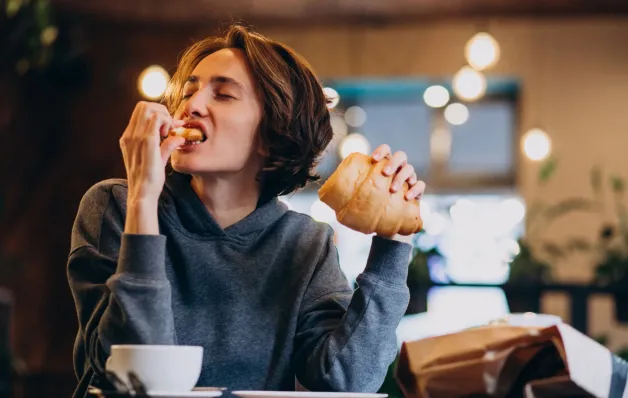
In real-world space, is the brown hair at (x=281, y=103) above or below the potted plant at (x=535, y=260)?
above

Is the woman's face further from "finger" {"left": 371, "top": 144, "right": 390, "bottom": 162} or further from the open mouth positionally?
"finger" {"left": 371, "top": 144, "right": 390, "bottom": 162}

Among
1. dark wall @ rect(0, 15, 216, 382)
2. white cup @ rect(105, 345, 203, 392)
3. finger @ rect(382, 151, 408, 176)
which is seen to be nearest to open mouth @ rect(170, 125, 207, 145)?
finger @ rect(382, 151, 408, 176)

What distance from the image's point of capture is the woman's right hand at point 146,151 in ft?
5.49

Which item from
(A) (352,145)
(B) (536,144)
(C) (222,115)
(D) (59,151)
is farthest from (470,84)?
(C) (222,115)

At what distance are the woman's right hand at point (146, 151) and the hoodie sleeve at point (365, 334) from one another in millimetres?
404

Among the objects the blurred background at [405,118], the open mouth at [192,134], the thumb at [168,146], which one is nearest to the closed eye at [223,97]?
the open mouth at [192,134]

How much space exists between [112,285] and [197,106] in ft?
1.53

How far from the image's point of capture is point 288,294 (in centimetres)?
196

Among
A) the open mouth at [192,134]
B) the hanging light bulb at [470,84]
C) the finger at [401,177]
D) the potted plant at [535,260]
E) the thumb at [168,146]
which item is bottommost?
the potted plant at [535,260]

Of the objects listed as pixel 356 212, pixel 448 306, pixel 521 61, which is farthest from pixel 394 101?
pixel 356 212

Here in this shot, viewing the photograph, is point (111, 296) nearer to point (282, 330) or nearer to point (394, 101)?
point (282, 330)

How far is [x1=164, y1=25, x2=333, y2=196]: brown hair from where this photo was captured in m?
2.08

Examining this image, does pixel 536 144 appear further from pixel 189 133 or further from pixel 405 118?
pixel 189 133

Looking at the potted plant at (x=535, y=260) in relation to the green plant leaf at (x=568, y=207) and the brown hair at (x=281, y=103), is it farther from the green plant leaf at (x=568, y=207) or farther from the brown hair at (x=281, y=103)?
the brown hair at (x=281, y=103)
